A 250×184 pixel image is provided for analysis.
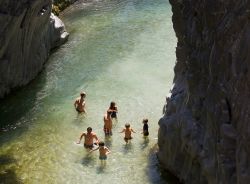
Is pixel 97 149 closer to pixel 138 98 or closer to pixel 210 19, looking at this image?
pixel 138 98

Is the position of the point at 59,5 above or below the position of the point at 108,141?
above

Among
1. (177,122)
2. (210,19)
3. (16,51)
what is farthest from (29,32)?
(210,19)

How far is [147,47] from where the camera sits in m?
29.3

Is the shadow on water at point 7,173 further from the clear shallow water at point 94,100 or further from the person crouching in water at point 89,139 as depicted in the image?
the person crouching in water at point 89,139

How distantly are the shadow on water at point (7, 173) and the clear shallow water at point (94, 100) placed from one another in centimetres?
3

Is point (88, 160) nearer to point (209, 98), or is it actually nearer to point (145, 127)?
point (145, 127)

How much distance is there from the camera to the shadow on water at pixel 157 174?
17469 millimetres

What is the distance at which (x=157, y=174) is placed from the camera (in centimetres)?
1784

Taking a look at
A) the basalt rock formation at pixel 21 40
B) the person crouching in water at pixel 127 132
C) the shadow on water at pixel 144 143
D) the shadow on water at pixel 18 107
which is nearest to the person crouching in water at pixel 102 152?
the person crouching in water at pixel 127 132

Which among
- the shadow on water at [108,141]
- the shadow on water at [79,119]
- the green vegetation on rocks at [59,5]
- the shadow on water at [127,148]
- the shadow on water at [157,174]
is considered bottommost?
the shadow on water at [157,174]

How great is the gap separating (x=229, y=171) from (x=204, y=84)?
9.39ft

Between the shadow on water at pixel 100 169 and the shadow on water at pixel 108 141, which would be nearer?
the shadow on water at pixel 100 169

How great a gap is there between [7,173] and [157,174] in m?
5.18

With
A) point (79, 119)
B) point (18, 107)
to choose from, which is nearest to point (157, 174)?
point (79, 119)
